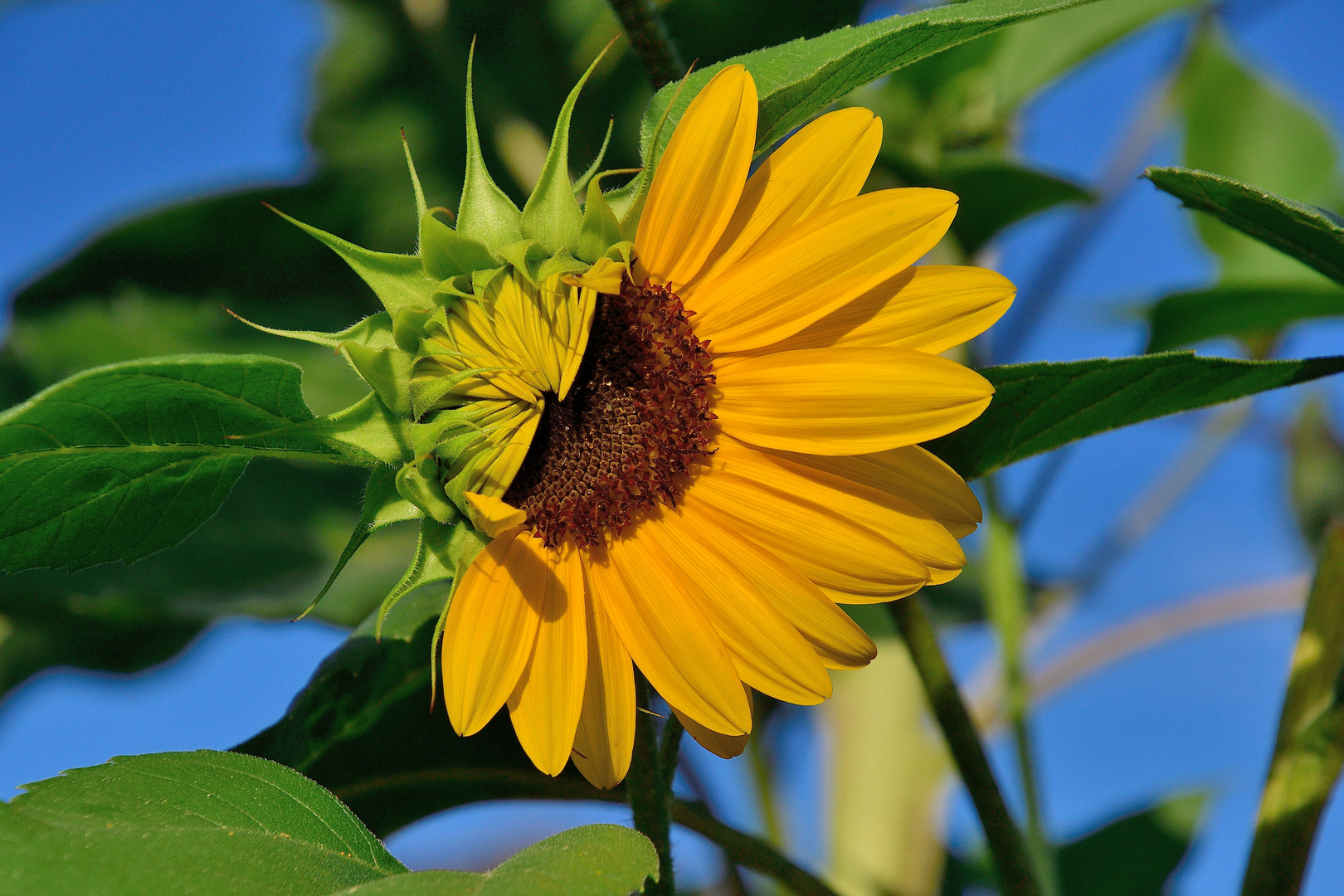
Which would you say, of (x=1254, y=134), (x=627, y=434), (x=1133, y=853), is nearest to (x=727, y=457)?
(x=627, y=434)

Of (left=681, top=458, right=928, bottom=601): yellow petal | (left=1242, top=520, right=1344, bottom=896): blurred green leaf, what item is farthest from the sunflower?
(left=1242, top=520, right=1344, bottom=896): blurred green leaf

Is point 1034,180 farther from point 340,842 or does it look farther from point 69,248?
point 69,248

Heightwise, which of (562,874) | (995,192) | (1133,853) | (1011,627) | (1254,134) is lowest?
(1133,853)

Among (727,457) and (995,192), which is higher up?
(995,192)

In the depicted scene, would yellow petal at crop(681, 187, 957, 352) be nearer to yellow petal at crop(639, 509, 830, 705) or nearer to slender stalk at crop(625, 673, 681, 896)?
yellow petal at crop(639, 509, 830, 705)

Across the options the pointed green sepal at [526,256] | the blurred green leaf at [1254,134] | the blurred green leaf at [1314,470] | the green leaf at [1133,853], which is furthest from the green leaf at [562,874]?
the blurred green leaf at [1314,470]

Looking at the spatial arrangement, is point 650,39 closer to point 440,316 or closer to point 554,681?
point 440,316
